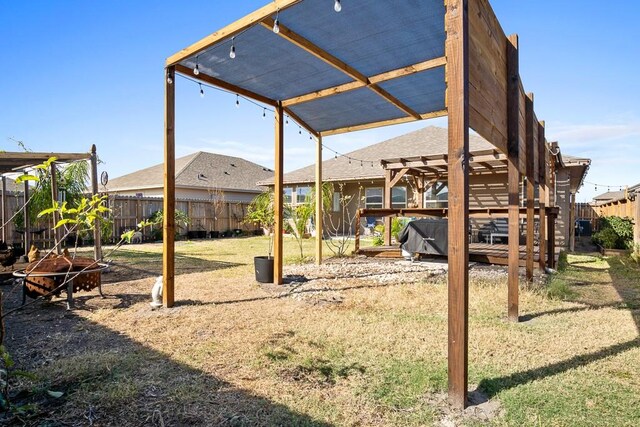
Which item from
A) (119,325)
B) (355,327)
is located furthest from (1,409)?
(355,327)

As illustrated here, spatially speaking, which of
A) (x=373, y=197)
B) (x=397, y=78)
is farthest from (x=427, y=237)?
(x=373, y=197)

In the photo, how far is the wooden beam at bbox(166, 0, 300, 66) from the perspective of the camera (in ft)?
11.5

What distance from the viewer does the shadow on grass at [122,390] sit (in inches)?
85.8

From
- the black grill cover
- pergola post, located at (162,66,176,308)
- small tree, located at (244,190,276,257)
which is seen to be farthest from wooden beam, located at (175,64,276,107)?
the black grill cover

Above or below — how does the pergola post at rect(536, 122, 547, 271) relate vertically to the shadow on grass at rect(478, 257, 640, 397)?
above

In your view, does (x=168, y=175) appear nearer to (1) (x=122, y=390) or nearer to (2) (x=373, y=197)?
(1) (x=122, y=390)

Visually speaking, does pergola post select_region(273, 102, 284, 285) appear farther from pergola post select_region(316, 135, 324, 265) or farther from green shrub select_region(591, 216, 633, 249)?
green shrub select_region(591, 216, 633, 249)

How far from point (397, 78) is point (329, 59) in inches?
47.9

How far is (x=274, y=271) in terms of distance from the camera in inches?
251

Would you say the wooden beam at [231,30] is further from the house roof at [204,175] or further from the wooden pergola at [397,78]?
the house roof at [204,175]

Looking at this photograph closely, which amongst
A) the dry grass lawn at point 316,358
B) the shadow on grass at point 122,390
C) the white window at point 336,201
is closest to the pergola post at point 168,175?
the dry grass lawn at point 316,358

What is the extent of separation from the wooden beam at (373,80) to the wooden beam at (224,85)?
40 cm

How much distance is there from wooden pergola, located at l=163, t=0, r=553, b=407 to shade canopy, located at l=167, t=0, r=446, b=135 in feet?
0.05

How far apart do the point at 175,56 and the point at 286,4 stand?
1953 mm
